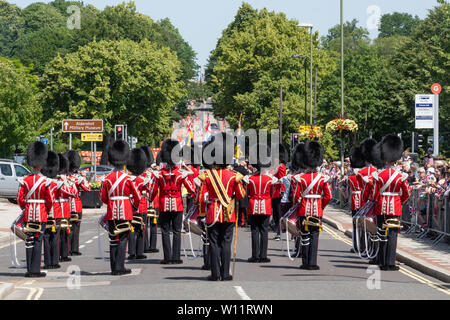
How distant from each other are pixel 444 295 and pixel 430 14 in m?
68.1

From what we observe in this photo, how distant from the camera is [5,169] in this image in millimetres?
37156

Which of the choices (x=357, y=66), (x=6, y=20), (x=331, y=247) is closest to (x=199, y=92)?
(x=357, y=66)

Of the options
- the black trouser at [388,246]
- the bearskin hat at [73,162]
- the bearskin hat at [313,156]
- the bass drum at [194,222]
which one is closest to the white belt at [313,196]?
the bearskin hat at [313,156]

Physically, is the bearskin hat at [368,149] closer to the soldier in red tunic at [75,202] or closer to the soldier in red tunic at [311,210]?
the soldier in red tunic at [311,210]

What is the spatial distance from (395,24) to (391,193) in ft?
469

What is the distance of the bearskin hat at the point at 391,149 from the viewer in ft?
50.3

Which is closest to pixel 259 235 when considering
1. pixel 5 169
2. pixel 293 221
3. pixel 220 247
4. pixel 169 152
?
pixel 293 221

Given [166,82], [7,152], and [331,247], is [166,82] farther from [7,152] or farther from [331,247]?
[331,247]

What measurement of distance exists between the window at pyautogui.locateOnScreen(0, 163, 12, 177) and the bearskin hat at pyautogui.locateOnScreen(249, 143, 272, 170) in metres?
20.9

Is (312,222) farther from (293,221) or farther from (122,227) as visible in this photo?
(122,227)

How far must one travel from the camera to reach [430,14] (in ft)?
252

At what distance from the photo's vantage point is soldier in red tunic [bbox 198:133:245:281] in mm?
13258

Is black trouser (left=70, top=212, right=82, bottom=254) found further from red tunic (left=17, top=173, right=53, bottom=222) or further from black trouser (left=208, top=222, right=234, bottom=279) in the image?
black trouser (left=208, top=222, right=234, bottom=279)

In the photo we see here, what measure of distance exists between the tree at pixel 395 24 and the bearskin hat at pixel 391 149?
5509 inches
